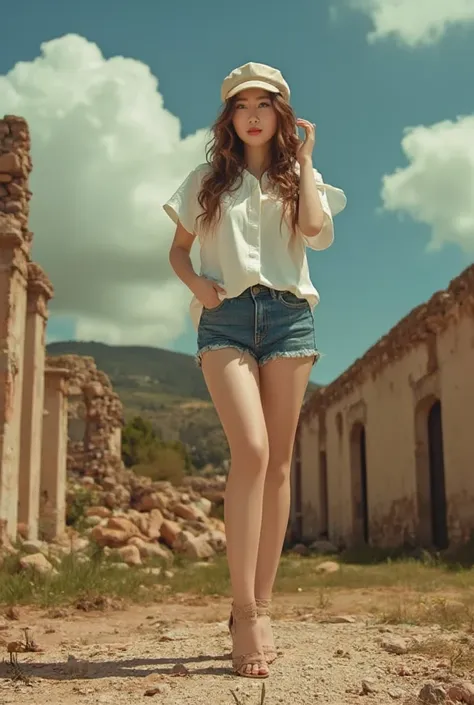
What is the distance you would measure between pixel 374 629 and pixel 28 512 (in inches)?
319

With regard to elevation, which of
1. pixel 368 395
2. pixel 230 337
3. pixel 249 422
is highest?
pixel 368 395

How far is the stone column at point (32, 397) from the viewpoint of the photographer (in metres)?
11.2

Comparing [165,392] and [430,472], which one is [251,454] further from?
[165,392]

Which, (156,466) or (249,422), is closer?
(249,422)

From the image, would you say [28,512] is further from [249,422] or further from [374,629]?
[249,422]

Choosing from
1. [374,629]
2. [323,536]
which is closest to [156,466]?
[323,536]

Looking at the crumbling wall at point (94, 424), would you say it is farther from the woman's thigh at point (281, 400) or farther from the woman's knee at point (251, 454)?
the woman's knee at point (251, 454)

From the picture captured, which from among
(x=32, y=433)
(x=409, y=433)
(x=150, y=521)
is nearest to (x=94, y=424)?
(x=150, y=521)

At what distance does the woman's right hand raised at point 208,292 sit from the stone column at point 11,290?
6.42 m

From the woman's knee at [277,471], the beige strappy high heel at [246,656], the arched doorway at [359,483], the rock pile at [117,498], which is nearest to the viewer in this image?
the beige strappy high heel at [246,656]

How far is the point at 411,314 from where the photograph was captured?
42.7 ft

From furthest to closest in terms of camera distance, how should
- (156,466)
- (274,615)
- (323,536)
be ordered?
(156,466), (323,536), (274,615)

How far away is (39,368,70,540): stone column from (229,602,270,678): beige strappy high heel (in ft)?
35.1

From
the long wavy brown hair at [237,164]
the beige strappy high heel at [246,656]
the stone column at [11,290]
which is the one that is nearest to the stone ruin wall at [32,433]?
the stone column at [11,290]
